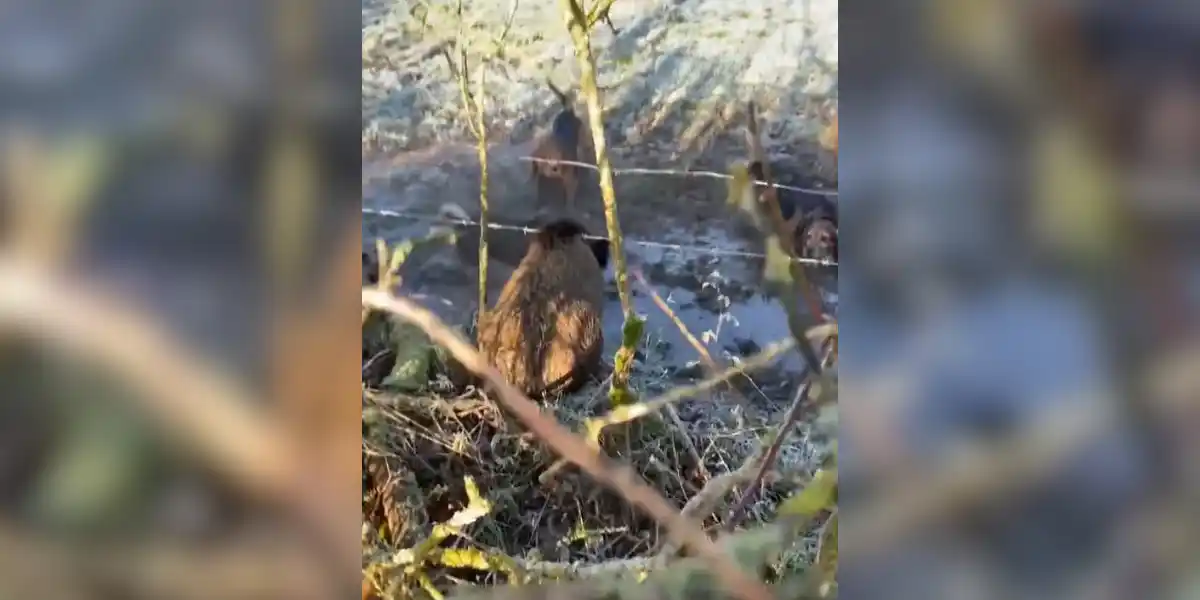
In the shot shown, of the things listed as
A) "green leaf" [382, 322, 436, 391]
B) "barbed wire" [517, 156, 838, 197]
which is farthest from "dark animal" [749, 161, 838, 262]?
"green leaf" [382, 322, 436, 391]

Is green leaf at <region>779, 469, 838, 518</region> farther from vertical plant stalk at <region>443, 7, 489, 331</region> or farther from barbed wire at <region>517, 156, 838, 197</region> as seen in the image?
vertical plant stalk at <region>443, 7, 489, 331</region>

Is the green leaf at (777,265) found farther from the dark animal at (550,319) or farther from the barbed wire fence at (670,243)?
the dark animal at (550,319)

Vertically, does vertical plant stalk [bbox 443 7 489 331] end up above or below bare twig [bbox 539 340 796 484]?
above

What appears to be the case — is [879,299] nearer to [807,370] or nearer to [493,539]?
[807,370]

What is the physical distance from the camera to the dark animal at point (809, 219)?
1.06 meters

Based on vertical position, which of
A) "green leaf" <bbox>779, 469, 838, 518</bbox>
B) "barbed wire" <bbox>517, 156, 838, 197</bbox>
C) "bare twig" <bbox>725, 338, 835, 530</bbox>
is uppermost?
"barbed wire" <bbox>517, 156, 838, 197</bbox>

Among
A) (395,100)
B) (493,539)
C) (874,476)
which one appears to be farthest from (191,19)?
(874,476)

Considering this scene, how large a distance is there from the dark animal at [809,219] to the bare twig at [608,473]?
35cm

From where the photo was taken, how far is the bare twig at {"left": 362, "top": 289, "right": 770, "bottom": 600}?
107cm

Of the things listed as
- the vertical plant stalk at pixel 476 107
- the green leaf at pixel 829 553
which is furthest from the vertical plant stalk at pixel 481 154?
the green leaf at pixel 829 553

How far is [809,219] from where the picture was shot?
106 cm

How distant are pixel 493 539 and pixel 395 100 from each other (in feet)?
1.79

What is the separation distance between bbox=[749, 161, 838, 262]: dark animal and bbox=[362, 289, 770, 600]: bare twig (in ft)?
1.16

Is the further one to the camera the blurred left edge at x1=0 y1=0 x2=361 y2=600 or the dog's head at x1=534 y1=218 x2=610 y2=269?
the dog's head at x1=534 y1=218 x2=610 y2=269
